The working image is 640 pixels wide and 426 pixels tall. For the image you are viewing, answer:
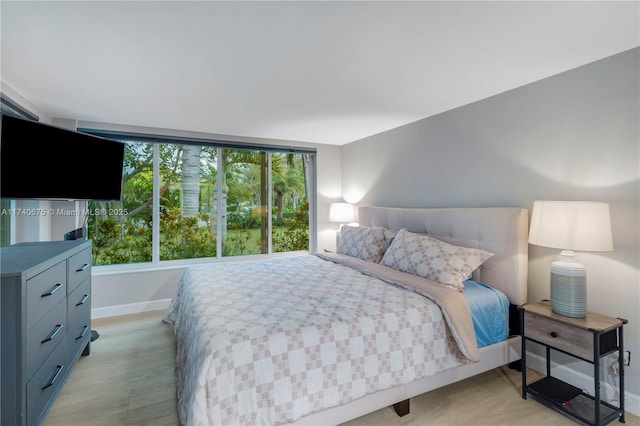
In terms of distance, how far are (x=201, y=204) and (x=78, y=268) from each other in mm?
1927

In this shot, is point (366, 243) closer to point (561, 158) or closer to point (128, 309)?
point (561, 158)

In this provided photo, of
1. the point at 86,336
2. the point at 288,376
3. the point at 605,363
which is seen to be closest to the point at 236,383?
the point at 288,376

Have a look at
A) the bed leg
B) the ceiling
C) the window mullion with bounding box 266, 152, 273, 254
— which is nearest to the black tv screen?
the ceiling

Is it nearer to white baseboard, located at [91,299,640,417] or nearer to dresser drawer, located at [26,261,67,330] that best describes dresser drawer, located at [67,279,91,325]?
dresser drawer, located at [26,261,67,330]

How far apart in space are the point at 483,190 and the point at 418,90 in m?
1.10

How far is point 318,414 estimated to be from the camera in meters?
1.65

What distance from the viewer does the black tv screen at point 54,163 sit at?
2.24 metres

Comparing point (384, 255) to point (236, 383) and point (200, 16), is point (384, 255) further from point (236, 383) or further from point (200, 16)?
point (200, 16)

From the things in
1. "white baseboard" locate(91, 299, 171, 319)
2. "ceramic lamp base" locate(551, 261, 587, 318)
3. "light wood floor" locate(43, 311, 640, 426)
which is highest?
"ceramic lamp base" locate(551, 261, 587, 318)

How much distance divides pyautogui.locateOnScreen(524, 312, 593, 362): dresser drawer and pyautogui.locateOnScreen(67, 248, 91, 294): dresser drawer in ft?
10.8

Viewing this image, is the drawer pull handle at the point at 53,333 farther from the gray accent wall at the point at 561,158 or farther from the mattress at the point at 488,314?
the gray accent wall at the point at 561,158

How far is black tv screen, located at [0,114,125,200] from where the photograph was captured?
224cm

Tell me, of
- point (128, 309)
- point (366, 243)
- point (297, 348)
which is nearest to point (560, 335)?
point (297, 348)

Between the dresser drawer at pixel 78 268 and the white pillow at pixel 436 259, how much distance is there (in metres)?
2.61
